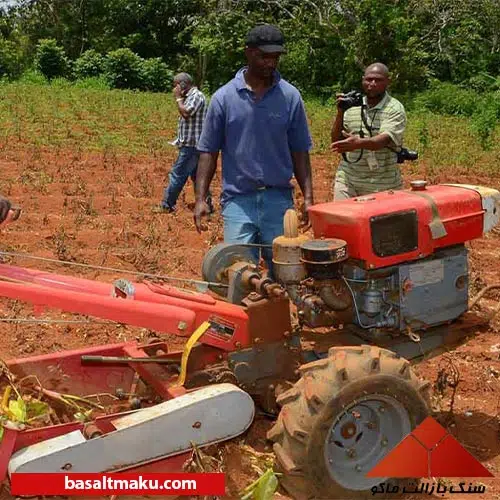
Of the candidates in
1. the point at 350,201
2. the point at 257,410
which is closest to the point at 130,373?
the point at 257,410

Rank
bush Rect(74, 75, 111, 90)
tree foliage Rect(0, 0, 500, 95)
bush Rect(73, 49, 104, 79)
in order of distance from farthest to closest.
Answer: bush Rect(73, 49, 104, 79), bush Rect(74, 75, 111, 90), tree foliage Rect(0, 0, 500, 95)

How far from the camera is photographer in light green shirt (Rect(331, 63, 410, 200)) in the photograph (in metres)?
5.34

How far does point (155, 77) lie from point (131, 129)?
A: 15.3 m

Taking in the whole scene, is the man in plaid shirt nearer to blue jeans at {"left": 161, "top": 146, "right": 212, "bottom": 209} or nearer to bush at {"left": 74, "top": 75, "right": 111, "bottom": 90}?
blue jeans at {"left": 161, "top": 146, "right": 212, "bottom": 209}

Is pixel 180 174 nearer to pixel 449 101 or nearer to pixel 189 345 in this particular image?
pixel 189 345

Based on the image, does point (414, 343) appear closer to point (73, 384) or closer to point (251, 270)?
point (251, 270)

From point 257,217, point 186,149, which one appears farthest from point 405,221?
point 186,149

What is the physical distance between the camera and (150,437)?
325 cm

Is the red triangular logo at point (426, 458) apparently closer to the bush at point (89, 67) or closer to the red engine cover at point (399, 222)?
the red engine cover at point (399, 222)

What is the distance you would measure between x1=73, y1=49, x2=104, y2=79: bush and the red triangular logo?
1149 inches

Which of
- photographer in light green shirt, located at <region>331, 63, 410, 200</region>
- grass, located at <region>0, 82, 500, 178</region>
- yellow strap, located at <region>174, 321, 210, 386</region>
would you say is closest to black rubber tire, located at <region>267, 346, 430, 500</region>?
yellow strap, located at <region>174, 321, 210, 386</region>

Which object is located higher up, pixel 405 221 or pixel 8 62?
pixel 405 221

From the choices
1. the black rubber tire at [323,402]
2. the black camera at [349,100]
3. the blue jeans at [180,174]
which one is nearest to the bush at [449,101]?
the blue jeans at [180,174]

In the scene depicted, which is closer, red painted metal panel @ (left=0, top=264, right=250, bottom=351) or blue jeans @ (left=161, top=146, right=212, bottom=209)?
red painted metal panel @ (left=0, top=264, right=250, bottom=351)
